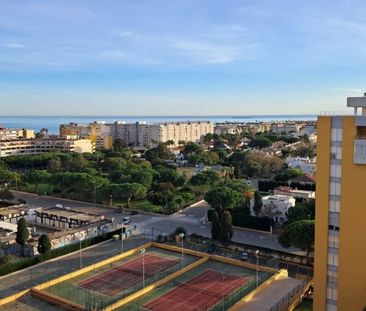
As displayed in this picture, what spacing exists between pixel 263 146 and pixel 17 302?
259 ft

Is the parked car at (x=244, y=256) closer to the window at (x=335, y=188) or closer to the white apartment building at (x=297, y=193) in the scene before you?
the window at (x=335, y=188)

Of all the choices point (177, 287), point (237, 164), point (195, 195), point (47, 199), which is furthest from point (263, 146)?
point (177, 287)

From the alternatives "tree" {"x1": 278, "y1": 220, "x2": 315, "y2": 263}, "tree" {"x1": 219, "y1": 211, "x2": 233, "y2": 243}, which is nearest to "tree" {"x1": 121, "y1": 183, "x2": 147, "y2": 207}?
"tree" {"x1": 219, "y1": 211, "x2": 233, "y2": 243}

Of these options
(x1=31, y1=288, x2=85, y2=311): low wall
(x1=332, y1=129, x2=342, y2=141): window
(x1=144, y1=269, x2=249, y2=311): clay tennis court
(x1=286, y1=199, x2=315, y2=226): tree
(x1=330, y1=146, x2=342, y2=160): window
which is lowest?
(x1=144, y1=269, x2=249, y2=311): clay tennis court

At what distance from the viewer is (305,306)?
22.1 metres

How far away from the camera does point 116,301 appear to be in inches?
837

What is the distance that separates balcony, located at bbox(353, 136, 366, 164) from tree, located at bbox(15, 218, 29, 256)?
75.2 feet

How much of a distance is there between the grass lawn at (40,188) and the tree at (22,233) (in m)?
22.1

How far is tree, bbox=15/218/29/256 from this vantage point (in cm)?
3016

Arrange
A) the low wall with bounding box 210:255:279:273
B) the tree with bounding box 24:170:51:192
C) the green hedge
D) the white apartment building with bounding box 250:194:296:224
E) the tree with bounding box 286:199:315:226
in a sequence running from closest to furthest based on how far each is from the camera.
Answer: the low wall with bounding box 210:255:279:273 → the green hedge → the tree with bounding box 286:199:315:226 → the white apartment building with bounding box 250:194:296:224 → the tree with bounding box 24:170:51:192

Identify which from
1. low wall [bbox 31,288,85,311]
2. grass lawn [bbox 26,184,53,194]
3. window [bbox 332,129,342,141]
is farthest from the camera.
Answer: grass lawn [bbox 26,184,53,194]

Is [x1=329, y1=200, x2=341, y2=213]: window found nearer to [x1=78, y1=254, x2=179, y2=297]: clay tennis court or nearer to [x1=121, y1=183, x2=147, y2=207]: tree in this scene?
[x1=78, y1=254, x2=179, y2=297]: clay tennis court

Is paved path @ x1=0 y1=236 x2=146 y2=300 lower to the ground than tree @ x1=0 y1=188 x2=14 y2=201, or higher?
lower

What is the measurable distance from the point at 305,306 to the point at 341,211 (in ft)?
25.2
